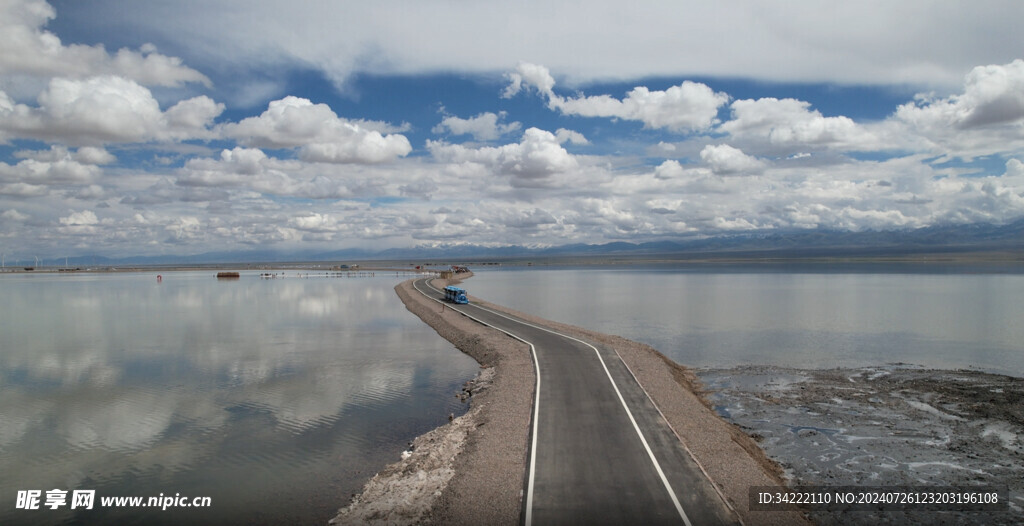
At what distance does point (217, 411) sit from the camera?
920 inches

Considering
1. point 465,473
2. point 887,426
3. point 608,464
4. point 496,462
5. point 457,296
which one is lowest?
point 887,426

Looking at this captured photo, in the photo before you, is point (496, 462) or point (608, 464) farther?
point (496, 462)

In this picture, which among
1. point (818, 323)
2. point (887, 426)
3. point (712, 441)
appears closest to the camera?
point (712, 441)

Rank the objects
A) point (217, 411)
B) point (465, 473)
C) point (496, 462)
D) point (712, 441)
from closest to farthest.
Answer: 1. point (465, 473)
2. point (496, 462)
3. point (712, 441)
4. point (217, 411)

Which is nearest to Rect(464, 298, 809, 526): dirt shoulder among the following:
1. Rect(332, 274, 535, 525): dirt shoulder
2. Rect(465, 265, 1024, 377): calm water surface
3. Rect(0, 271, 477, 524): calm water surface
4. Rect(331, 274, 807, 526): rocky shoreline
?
Rect(331, 274, 807, 526): rocky shoreline

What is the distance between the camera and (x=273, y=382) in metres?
28.6

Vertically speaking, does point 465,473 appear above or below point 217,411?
above

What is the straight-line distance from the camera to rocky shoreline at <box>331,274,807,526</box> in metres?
13.3

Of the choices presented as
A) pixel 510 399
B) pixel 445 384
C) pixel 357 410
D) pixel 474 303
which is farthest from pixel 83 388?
pixel 474 303

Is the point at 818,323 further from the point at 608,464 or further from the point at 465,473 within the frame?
the point at 465,473

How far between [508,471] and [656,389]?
1121 cm

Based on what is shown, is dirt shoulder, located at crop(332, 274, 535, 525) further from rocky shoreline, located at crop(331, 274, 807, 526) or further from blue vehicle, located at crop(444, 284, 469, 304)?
blue vehicle, located at crop(444, 284, 469, 304)

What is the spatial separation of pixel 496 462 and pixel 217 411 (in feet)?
45.3

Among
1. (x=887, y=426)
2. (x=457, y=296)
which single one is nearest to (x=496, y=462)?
(x=887, y=426)
